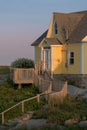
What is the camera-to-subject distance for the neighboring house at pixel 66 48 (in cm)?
4172

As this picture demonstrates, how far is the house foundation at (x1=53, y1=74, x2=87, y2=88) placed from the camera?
4156 cm

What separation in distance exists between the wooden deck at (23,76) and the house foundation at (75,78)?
10.5 feet

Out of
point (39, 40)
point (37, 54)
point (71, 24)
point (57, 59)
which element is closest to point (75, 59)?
point (57, 59)

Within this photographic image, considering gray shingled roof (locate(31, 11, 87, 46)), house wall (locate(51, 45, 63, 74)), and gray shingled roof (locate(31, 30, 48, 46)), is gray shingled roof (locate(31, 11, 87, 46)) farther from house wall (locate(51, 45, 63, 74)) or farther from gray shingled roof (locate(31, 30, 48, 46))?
house wall (locate(51, 45, 63, 74))

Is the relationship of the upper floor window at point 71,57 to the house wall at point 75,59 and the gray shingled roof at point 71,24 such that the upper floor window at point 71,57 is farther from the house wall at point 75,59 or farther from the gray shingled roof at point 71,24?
the gray shingled roof at point 71,24

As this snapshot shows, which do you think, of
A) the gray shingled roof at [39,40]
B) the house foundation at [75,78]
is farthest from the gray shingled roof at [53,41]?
the house foundation at [75,78]

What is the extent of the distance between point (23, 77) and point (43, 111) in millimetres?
12975

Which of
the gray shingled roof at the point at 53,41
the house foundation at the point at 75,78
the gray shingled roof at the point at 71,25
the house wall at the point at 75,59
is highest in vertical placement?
the gray shingled roof at the point at 71,25

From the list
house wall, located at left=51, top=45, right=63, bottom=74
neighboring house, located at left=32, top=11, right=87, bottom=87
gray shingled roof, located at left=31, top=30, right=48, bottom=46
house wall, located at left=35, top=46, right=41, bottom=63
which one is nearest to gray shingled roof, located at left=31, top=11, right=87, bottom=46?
neighboring house, located at left=32, top=11, right=87, bottom=87

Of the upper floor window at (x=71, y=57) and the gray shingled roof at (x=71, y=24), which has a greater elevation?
the gray shingled roof at (x=71, y=24)

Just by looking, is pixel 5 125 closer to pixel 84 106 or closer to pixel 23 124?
pixel 23 124

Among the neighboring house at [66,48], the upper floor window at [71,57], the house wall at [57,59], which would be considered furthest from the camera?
the house wall at [57,59]

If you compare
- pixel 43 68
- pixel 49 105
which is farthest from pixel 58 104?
pixel 43 68

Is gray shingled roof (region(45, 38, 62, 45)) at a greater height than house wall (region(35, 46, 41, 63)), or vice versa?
gray shingled roof (region(45, 38, 62, 45))
